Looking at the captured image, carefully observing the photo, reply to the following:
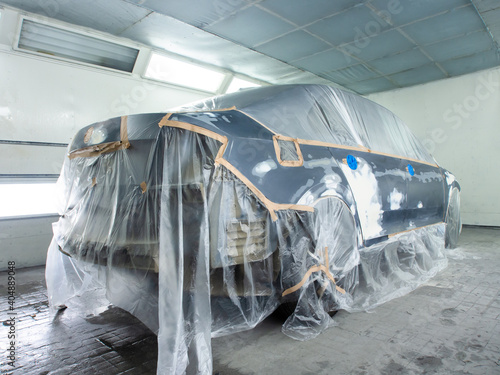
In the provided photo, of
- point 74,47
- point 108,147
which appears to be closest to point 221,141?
point 108,147

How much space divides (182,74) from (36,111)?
228 cm

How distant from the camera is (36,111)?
3.90m

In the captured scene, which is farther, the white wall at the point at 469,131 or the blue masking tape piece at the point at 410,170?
the white wall at the point at 469,131

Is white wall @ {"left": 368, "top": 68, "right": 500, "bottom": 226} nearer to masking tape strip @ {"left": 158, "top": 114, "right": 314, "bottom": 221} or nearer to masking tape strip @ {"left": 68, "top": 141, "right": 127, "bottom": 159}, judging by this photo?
masking tape strip @ {"left": 158, "top": 114, "right": 314, "bottom": 221}

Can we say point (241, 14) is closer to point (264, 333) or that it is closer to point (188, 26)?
point (188, 26)

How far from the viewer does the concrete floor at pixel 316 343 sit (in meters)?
1.61

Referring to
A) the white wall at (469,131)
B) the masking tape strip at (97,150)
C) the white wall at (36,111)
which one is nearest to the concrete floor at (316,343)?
the masking tape strip at (97,150)

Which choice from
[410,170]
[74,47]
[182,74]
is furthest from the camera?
[182,74]

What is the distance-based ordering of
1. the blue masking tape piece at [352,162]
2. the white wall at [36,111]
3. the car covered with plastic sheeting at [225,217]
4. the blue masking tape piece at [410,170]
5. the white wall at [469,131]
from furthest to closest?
the white wall at [469,131]
the white wall at [36,111]
the blue masking tape piece at [410,170]
the blue masking tape piece at [352,162]
the car covered with plastic sheeting at [225,217]

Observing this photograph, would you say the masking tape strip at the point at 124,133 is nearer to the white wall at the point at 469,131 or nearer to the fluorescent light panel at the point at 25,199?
the fluorescent light panel at the point at 25,199

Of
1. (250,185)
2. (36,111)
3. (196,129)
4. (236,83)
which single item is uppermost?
(236,83)

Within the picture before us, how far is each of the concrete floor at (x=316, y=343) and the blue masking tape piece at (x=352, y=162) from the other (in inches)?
39.5

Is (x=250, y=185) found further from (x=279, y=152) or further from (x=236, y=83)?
(x=236, y=83)

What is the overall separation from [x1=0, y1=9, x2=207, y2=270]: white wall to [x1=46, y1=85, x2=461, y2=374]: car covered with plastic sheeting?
1.82 meters
